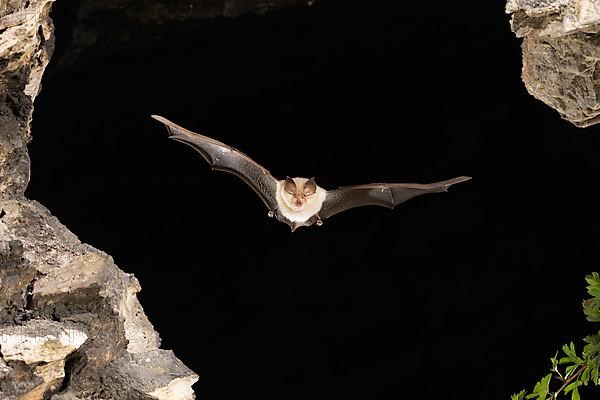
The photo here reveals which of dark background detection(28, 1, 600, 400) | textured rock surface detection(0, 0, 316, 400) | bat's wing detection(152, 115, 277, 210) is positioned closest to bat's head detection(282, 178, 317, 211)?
bat's wing detection(152, 115, 277, 210)

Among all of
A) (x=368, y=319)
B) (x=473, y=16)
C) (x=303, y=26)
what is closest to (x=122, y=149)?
(x=303, y=26)

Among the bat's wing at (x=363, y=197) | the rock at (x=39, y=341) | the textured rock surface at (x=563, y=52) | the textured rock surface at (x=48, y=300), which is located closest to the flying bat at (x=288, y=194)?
the bat's wing at (x=363, y=197)

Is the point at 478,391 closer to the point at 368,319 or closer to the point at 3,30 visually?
the point at 368,319

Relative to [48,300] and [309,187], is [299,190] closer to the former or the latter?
[309,187]

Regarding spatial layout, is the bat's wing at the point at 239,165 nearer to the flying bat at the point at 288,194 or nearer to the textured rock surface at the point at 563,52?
the flying bat at the point at 288,194

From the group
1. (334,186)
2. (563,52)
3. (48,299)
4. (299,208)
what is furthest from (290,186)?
(334,186)
